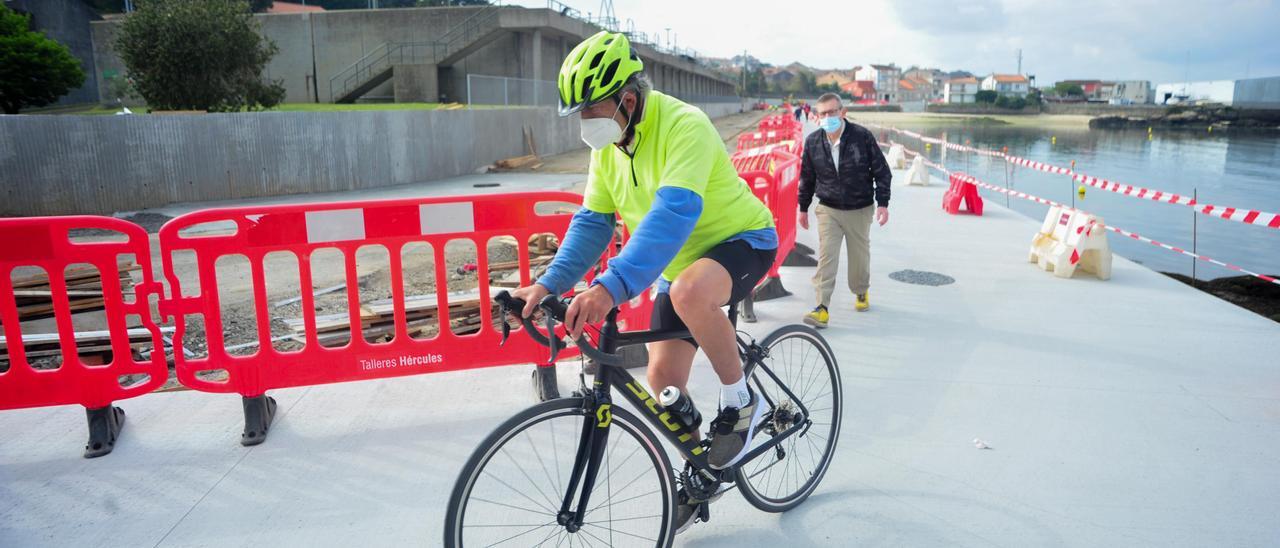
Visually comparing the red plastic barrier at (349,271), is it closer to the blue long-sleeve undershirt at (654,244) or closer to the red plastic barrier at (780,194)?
the blue long-sleeve undershirt at (654,244)

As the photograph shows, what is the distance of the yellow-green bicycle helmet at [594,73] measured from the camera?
2.50 metres

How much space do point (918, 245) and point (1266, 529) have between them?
7.18 meters

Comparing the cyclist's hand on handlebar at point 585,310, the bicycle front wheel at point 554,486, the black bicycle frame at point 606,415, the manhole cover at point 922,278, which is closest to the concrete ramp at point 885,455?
the bicycle front wheel at point 554,486

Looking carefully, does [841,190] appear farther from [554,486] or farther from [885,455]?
[554,486]

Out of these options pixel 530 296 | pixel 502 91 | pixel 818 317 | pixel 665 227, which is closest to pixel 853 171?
pixel 818 317

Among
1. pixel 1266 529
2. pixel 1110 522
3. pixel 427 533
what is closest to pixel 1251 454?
pixel 1266 529

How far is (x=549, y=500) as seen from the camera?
289 centimetres

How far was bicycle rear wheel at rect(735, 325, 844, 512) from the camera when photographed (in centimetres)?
326

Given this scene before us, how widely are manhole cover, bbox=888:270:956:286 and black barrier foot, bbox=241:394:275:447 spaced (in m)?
6.19

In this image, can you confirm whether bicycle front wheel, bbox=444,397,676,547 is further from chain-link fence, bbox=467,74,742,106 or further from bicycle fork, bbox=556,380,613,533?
chain-link fence, bbox=467,74,742,106

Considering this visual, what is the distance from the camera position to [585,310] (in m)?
2.19

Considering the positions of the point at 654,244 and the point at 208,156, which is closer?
the point at 654,244

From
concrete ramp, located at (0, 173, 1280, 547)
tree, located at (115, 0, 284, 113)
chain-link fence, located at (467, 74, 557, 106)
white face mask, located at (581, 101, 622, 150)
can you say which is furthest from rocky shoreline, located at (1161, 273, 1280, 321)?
tree, located at (115, 0, 284, 113)

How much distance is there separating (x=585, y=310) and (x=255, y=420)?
3.02 m
